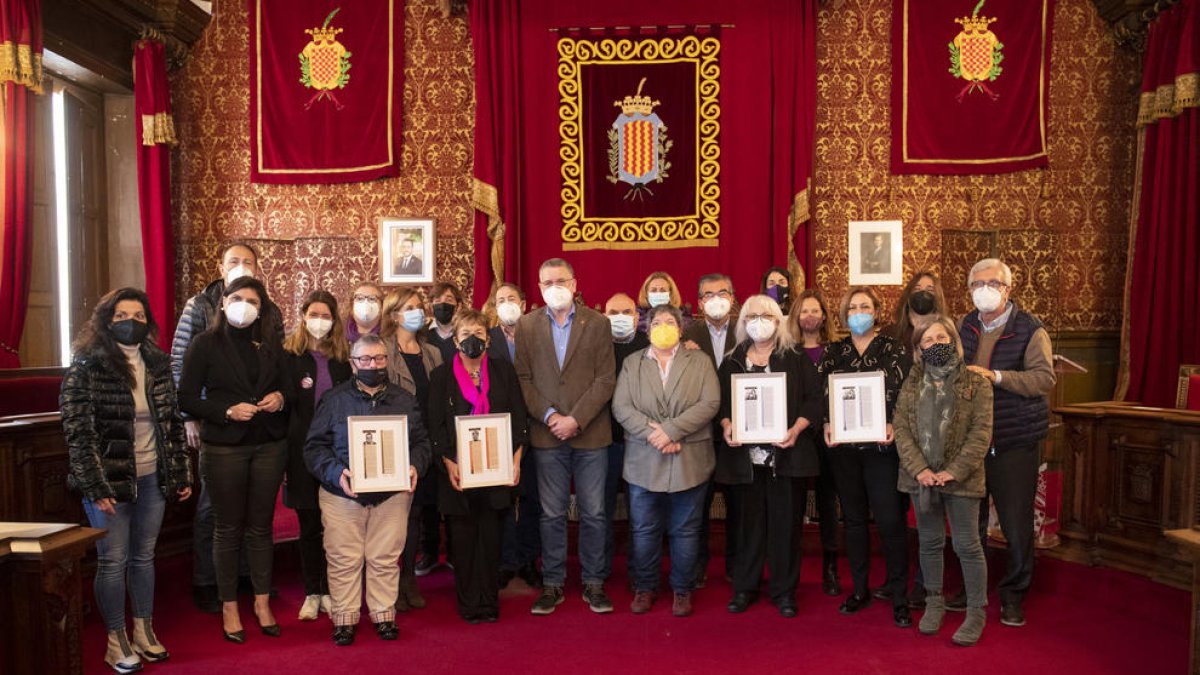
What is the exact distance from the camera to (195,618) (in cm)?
450

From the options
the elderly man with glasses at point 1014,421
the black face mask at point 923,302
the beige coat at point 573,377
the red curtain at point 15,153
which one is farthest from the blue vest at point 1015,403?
the red curtain at point 15,153

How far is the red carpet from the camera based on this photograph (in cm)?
381

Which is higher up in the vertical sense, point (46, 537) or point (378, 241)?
point (378, 241)

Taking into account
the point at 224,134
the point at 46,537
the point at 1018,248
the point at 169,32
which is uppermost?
the point at 169,32

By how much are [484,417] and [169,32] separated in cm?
592

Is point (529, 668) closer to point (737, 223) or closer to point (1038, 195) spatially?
point (737, 223)

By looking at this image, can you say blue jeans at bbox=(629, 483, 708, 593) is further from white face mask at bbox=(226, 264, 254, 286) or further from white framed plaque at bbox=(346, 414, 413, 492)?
white face mask at bbox=(226, 264, 254, 286)

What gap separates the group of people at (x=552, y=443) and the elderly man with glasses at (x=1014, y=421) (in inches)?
0.4

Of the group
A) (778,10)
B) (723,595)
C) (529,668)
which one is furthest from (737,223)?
(529,668)

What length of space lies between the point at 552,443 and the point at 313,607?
156 centimetres

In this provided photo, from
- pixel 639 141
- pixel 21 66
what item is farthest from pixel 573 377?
pixel 21 66

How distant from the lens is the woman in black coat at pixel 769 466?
440cm

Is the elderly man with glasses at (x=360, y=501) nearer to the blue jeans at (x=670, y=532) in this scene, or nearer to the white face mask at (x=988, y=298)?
the blue jeans at (x=670, y=532)

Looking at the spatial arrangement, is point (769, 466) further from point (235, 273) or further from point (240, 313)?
point (235, 273)
